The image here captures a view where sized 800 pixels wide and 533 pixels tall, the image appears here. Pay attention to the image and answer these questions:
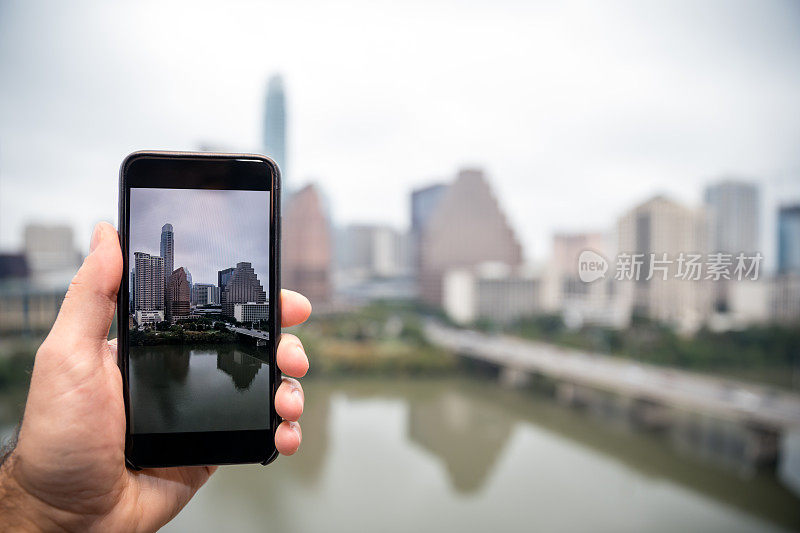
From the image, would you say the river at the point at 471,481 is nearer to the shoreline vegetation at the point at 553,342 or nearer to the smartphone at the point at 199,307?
the shoreline vegetation at the point at 553,342

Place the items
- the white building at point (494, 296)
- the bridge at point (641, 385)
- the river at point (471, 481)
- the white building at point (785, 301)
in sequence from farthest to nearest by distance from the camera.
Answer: the white building at point (494, 296), the white building at point (785, 301), the bridge at point (641, 385), the river at point (471, 481)

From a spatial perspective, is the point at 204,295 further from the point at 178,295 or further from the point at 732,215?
the point at 732,215

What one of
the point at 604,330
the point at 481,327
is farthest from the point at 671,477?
the point at 481,327

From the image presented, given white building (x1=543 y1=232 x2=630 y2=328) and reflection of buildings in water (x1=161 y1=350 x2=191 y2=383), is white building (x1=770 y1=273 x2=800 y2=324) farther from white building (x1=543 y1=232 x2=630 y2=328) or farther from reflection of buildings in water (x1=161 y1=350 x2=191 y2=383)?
reflection of buildings in water (x1=161 y1=350 x2=191 y2=383)

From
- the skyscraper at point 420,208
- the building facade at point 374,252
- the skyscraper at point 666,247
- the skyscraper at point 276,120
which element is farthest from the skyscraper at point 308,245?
the skyscraper at point 666,247

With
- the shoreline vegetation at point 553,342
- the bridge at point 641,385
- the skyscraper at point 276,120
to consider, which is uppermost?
the skyscraper at point 276,120

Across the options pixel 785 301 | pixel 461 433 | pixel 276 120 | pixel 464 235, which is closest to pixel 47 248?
pixel 276 120

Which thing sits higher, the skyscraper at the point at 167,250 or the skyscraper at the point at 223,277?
the skyscraper at the point at 167,250
